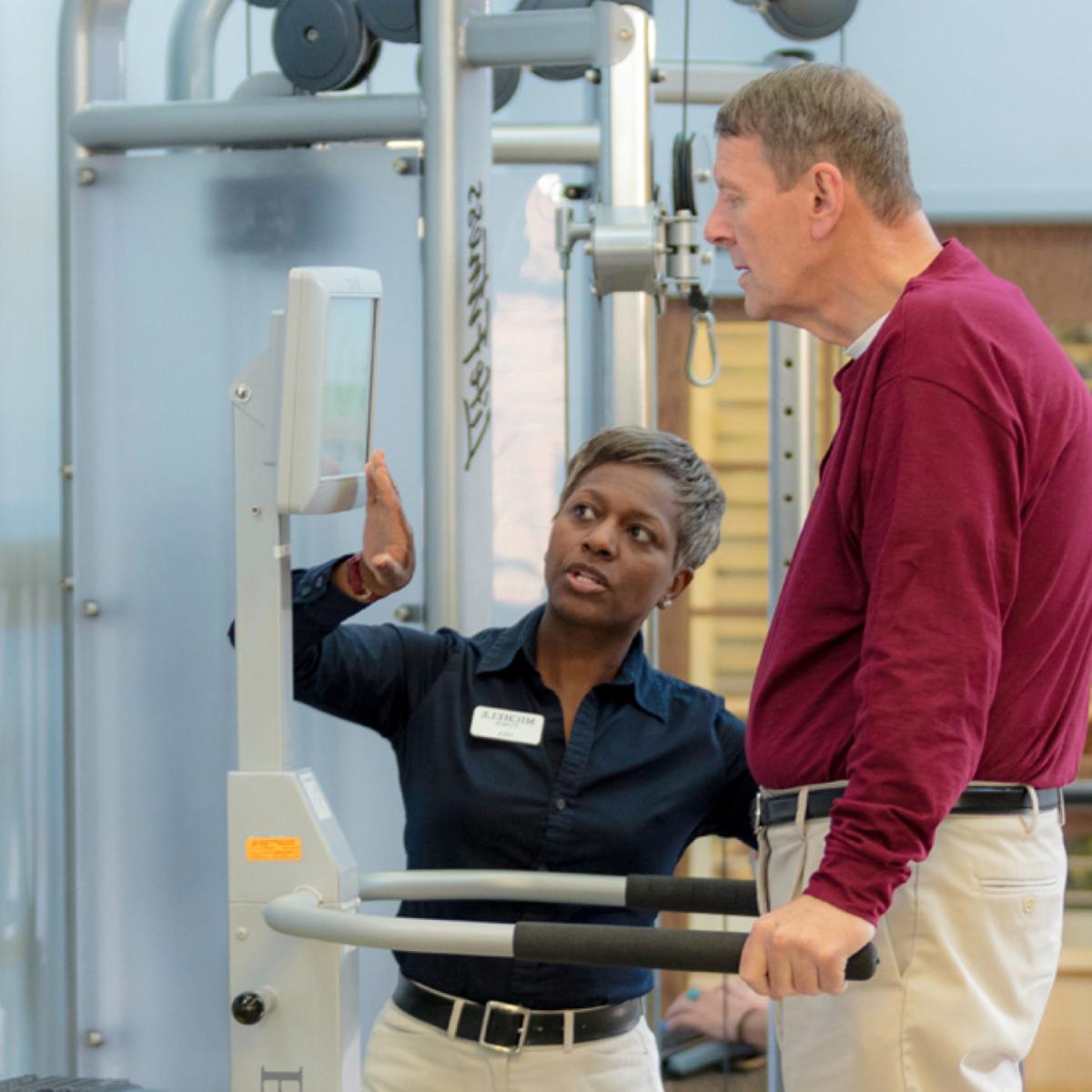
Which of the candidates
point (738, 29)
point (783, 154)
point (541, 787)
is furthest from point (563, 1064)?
point (738, 29)

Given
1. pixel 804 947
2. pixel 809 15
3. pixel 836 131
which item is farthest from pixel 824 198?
pixel 809 15

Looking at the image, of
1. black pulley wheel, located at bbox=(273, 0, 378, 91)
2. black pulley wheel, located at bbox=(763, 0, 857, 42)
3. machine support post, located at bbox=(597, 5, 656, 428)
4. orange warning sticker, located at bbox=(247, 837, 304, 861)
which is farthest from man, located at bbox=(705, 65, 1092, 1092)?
black pulley wheel, located at bbox=(273, 0, 378, 91)

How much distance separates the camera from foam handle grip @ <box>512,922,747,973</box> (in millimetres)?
1344

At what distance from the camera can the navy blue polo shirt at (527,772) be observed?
1.89 meters

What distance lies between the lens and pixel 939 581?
1295 millimetres

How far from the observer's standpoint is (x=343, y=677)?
77.6 inches

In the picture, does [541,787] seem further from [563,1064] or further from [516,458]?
[516,458]

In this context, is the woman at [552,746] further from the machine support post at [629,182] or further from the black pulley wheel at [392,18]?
the black pulley wheel at [392,18]

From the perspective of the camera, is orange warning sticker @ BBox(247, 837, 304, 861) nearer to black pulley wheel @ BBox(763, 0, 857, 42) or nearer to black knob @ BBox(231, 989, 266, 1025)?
black knob @ BBox(231, 989, 266, 1025)

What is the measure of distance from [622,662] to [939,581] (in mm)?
756

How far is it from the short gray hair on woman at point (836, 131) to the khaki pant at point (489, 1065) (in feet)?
3.19

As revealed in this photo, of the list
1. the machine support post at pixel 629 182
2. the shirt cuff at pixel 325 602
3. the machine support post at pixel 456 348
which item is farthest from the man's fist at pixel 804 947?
the machine support post at pixel 456 348

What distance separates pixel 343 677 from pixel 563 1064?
0.51 m

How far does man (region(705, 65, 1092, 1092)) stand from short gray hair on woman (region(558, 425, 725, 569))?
0.50 metres
